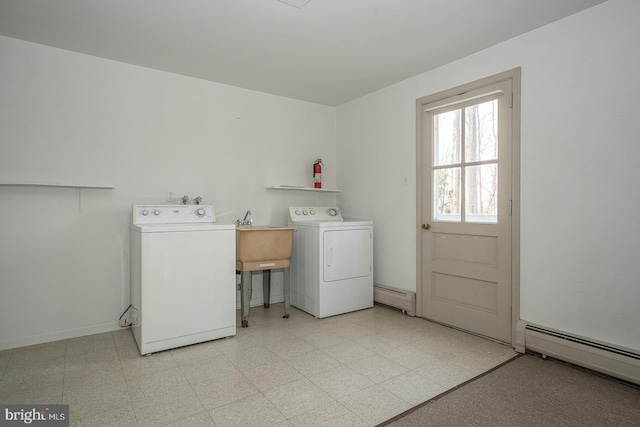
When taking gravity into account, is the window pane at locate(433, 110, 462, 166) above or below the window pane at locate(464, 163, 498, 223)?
above

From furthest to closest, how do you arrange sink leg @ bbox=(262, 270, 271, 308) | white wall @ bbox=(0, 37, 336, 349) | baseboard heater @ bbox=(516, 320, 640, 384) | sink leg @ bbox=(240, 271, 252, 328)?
sink leg @ bbox=(262, 270, 271, 308) → sink leg @ bbox=(240, 271, 252, 328) → white wall @ bbox=(0, 37, 336, 349) → baseboard heater @ bbox=(516, 320, 640, 384)

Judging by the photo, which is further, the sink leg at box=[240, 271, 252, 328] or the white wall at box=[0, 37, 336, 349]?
the sink leg at box=[240, 271, 252, 328]

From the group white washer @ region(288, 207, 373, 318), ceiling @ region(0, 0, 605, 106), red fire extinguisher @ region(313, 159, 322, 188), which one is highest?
ceiling @ region(0, 0, 605, 106)

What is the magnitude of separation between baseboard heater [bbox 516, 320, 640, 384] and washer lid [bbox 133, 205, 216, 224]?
280 cm

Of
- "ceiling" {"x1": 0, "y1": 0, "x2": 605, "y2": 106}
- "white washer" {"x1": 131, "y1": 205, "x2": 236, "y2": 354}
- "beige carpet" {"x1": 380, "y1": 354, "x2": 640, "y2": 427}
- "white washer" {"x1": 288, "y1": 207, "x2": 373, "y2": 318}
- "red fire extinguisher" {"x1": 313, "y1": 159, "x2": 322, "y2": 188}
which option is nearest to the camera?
"beige carpet" {"x1": 380, "y1": 354, "x2": 640, "y2": 427}

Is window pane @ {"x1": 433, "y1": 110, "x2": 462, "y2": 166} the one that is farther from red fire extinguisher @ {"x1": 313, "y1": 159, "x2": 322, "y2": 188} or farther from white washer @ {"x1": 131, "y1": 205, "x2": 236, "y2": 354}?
white washer @ {"x1": 131, "y1": 205, "x2": 236, "y2": 354}

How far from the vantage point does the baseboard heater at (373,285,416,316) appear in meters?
3.36

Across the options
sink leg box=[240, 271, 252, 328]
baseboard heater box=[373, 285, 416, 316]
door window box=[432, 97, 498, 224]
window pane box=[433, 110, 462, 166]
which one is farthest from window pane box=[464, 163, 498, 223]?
sink leg box=[240, 271, 252, 328]

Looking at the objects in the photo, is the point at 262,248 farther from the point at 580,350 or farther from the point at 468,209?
the point at 580,350

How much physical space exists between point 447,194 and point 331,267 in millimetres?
1300

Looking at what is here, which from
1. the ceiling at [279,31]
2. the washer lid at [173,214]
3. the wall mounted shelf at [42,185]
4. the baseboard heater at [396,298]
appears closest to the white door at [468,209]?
the baseboard heater at [396,298]

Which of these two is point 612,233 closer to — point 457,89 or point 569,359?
point 569,359

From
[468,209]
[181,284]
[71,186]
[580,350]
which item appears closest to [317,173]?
[468,209]

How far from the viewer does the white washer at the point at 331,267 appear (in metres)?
3.29
